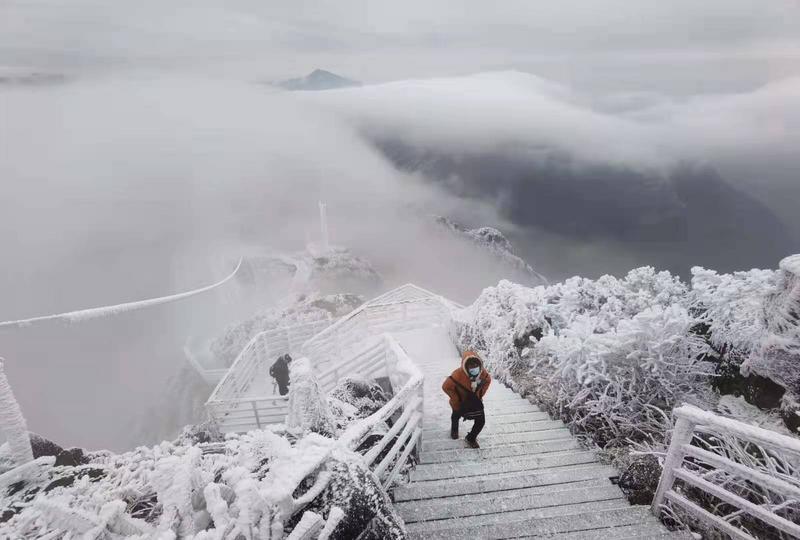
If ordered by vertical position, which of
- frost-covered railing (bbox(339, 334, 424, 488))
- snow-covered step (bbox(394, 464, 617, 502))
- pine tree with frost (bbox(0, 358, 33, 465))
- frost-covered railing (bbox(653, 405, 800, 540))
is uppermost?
frost-covered railing (bbox(653, 405, 800, 540))

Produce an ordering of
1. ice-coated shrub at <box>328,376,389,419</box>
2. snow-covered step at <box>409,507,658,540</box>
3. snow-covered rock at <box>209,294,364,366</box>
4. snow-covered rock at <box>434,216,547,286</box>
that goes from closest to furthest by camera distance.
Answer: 1. snow-covered step at <box>409,507,658,540</box>
2. ice-coated shrub at <box>328,376,389,419</box>
3. snow-covered rock at <box>209,294,364,366</box>
4. snow-covered rock at <box>434,216,547,286</box>

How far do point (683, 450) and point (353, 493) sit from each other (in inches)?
108

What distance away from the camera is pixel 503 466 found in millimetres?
4078

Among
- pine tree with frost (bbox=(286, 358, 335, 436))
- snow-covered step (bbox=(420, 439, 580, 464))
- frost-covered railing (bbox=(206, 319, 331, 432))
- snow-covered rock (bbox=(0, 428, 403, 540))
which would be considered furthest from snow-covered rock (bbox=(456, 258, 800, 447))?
frost-covered railing (bbox=(206, 319, 331, 432))

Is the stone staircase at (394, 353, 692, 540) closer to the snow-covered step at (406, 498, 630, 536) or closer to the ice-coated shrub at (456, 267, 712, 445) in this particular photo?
the snow-covered step at (406, 498, 630, 536)

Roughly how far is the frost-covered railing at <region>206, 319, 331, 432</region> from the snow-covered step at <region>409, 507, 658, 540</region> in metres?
5.81

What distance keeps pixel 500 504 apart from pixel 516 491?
0.26 metres

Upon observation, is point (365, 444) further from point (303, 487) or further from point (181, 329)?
point (181, 329)

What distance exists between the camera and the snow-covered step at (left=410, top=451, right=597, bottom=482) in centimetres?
395

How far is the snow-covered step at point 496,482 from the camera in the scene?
11.9ft

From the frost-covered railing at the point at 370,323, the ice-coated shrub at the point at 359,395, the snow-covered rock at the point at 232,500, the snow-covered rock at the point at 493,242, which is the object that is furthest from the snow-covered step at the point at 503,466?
the snow-covered rock at the point at 493,242

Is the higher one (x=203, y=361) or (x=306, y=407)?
(x=306, y=407)

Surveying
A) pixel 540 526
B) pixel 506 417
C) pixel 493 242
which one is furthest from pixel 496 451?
pixel 493 242

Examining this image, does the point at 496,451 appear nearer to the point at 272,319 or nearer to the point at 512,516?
the point at 512,516
